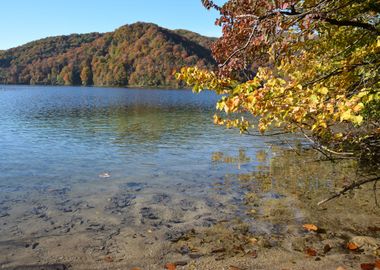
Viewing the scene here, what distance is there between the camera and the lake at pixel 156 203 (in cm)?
887

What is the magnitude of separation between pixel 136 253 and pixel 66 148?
1726 centimetres

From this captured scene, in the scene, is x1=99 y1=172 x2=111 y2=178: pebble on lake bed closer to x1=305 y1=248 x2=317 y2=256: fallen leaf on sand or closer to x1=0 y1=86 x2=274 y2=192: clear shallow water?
x1=0 y1=86 x2=274 y2=192: clear shallow water

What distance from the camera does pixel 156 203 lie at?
1280cm

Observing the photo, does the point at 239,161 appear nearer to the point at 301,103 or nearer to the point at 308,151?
the point at 308,151

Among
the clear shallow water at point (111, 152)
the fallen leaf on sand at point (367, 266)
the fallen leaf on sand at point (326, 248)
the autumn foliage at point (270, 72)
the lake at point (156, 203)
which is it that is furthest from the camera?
the clear shallow water at point (111, 152)

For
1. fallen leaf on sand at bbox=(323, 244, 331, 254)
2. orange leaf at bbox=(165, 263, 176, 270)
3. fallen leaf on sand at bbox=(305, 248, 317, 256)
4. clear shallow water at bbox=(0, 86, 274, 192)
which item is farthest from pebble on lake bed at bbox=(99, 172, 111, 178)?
fallen leaf on sand at bbox=(323, 244, 331, 254)

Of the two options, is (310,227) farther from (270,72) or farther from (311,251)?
(270,72)

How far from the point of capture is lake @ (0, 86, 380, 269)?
887cm

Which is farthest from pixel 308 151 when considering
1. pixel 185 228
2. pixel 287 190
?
pixel 185 228

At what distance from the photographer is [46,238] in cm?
965

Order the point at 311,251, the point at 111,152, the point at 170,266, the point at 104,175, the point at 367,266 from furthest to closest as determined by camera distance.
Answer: the point at 111,152 < the point at 104,175 < the point at 311,251 < the point at 170,266 < the point at 367,266

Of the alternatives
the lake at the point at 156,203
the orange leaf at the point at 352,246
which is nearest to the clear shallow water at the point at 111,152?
the lake at the point at 156,203

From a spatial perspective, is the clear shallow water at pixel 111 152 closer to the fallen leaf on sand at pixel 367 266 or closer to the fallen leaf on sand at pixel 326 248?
the fallen leaf on sand at pixel 326 248

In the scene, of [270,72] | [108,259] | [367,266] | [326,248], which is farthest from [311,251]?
[108,259]
